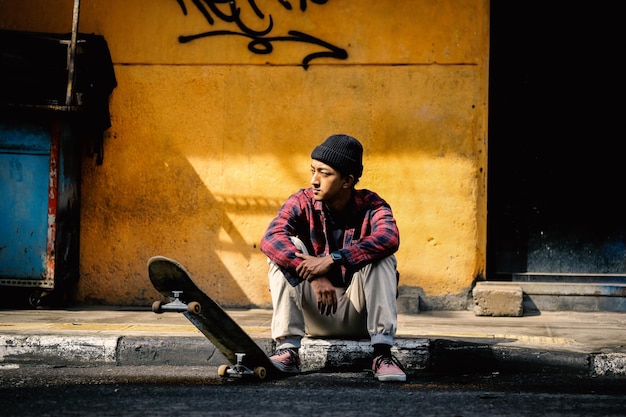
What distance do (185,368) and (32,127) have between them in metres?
2.59

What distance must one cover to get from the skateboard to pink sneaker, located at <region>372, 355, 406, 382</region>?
1.64 ft

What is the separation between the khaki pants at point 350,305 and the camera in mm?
4770

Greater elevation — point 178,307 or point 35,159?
point 35,159

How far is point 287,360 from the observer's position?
4.84 meters

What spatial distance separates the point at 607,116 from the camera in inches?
284

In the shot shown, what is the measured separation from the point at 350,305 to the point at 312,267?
36 centimetres

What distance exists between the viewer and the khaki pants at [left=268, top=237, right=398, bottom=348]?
4.77 m

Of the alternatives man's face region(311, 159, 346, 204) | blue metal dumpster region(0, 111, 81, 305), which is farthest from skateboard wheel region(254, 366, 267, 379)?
blue metal dumpster region(0, 111, 81, 305)

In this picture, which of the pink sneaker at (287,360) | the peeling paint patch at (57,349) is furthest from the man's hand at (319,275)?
the peeling paint patch at (57,349)

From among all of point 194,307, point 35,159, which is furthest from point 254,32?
point 194,307

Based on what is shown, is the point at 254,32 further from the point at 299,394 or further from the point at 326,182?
the point at 299,394

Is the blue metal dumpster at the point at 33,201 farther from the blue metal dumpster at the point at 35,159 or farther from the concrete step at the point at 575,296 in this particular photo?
the concrete step at the point at 575,296

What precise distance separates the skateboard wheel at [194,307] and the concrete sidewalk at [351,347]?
0.98m

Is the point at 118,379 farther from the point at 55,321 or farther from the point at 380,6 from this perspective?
the point at 380,6
